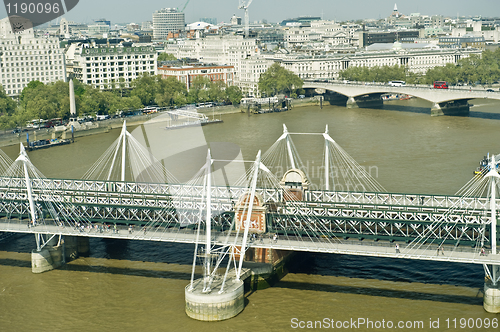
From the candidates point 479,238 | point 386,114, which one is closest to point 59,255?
point 479,238

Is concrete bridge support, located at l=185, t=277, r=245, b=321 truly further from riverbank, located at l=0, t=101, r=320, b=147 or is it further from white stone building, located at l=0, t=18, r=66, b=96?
white stone building, located at l=0, t=18, r=66, b=96

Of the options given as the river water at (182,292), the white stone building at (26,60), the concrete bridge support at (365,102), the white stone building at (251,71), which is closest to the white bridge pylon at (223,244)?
the river water at (182,292)

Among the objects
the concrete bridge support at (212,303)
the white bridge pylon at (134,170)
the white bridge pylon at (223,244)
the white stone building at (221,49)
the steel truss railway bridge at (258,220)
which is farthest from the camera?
the white stone building at (221,49)

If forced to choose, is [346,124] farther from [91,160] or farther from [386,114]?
[91,160]

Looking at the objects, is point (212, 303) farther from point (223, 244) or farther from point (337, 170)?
point (337, 170)

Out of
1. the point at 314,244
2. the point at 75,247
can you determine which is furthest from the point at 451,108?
the point at 75,247

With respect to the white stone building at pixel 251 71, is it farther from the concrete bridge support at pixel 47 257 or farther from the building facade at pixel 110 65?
the concrete bridge support at pixel 47 257
